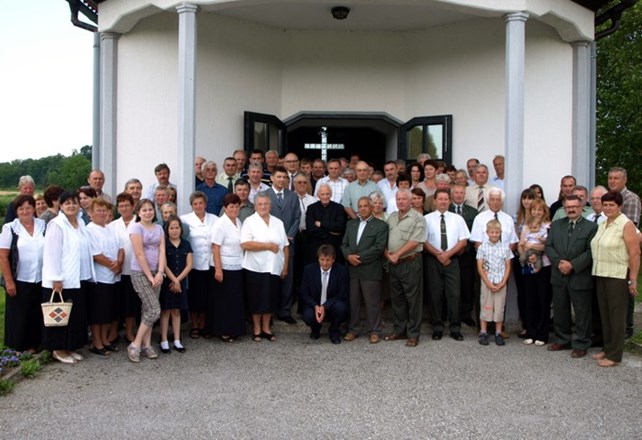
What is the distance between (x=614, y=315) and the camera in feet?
21.9

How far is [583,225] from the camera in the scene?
6.97 metres

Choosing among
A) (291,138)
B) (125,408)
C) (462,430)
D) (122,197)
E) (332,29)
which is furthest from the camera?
(291,138)

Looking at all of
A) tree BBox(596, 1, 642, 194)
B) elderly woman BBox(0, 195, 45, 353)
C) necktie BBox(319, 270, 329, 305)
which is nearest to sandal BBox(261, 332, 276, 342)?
necktie BBox(319, 270, 329, 305)

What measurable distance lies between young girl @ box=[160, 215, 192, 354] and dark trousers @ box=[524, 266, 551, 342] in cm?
377

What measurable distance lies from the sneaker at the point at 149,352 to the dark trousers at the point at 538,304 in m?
4.08

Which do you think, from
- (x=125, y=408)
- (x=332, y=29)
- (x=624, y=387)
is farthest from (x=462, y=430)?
(x=332, y=29)

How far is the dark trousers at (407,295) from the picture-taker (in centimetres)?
749

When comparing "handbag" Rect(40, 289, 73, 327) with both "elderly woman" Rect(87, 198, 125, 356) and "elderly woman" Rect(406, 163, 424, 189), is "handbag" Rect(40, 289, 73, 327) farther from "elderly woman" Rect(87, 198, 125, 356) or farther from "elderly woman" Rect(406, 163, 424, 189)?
"elderly woman" Rect(406, 163, 424, 189)

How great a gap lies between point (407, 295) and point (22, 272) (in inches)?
158

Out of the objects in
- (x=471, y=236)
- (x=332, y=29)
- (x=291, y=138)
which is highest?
(x=332, y=29)

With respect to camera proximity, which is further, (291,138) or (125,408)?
(291,138)

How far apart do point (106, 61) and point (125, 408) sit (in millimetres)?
6062

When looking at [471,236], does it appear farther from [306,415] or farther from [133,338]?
[133,338]

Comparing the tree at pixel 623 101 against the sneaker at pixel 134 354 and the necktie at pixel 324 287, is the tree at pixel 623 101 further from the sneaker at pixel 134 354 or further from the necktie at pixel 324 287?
the sneaker at pixel 134 354
